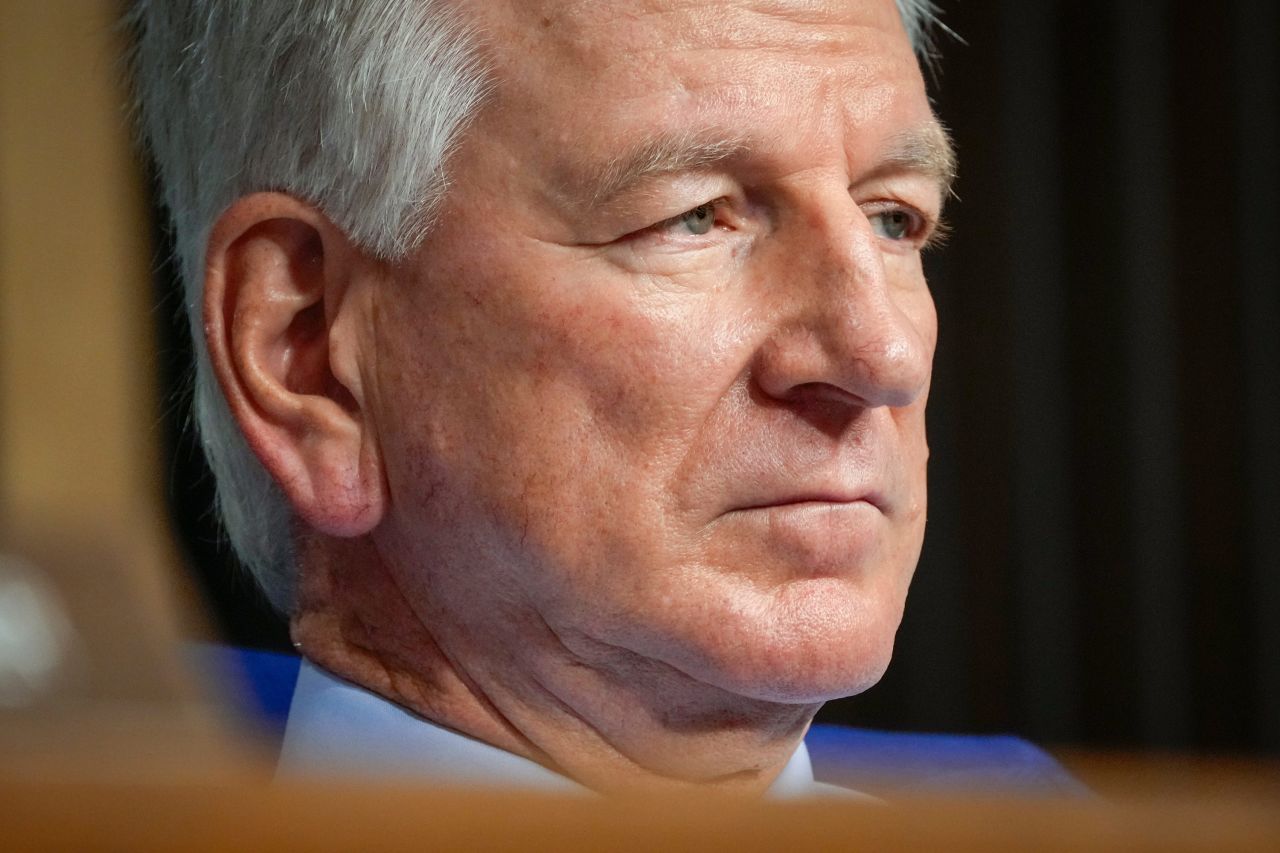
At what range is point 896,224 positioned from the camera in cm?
140

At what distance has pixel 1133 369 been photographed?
8.23 ft

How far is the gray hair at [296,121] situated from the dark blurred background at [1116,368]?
103cm

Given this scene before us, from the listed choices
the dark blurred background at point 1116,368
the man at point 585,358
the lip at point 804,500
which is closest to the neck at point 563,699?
the man at point 585,358

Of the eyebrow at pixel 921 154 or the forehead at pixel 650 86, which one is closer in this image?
the forehead at pixel 650 86

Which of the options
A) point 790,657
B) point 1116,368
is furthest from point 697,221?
point 1116,368

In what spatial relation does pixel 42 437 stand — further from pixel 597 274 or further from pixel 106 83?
pixel 597 274

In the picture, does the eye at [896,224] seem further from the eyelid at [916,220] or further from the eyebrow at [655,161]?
the eyebrow at [655,161]

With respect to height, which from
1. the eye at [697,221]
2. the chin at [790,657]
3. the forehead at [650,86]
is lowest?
the chin at [790,657]

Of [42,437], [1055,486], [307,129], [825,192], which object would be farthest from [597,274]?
[42,437]

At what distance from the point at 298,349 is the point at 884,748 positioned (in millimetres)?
965

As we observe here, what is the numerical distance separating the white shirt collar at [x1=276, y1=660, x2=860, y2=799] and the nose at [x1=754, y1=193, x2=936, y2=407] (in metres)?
0.38

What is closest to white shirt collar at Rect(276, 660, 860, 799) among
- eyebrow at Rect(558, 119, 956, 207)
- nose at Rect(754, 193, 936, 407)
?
nose at Rect(754, 193, 936, 407)

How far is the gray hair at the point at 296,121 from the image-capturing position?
48.9 inches

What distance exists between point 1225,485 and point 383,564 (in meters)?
1.72
